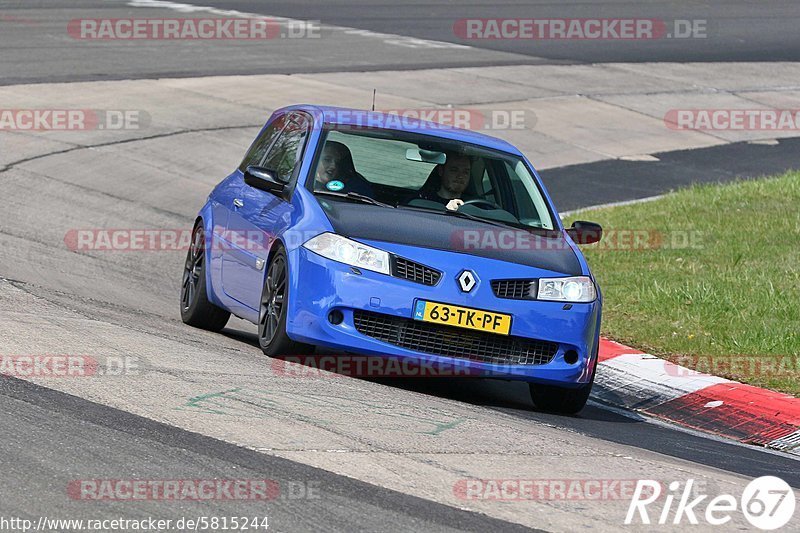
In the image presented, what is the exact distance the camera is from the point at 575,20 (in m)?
32.8

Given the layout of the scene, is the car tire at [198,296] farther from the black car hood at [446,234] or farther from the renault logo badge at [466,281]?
the renault logo badge at [466,281]

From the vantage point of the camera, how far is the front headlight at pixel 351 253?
27.2 feet

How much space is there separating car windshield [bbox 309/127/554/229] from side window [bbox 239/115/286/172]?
2.78 feet

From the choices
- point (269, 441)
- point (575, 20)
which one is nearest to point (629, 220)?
point (269, 441)

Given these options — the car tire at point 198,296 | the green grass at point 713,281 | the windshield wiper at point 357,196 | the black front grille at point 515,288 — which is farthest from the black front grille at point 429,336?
the green grass at point 713,281

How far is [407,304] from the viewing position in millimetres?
8203

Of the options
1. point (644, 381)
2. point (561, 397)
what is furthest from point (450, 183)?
point (644, 381)

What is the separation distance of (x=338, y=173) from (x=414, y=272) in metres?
1.30

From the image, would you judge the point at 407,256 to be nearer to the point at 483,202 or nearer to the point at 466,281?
the point at 466,281

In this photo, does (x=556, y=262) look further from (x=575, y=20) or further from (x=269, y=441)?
(x=575, y=20)

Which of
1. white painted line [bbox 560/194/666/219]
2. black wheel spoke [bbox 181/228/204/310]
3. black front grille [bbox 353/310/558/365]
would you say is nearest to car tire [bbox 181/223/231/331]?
black wheel spoke [bbox 181/228/204/310]

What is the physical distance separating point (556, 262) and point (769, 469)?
1.78m

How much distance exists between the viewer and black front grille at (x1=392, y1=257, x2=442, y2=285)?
828 cm

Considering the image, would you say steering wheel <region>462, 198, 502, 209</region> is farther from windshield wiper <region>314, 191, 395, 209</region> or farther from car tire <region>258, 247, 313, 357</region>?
car tire <region>258, 247, 313, 357</region>
